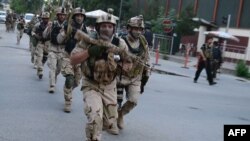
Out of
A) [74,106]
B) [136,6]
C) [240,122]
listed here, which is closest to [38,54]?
[74,106]

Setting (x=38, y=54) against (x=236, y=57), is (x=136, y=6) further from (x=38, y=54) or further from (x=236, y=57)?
(x=38, y=54)

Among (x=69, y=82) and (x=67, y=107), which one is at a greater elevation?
(x=69, y=82)

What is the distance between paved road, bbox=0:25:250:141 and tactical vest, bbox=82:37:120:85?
1.39m

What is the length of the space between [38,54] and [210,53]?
7719 mm

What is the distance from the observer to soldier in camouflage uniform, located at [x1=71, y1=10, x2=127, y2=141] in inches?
233

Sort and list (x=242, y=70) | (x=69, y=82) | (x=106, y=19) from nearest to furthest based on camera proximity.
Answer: (x=106, y=19) → (x=69, y=82) → (x=242, y=70)

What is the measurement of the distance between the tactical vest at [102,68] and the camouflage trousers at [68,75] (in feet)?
9.32

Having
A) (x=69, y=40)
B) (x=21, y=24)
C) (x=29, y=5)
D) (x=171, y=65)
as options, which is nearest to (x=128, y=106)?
(x=69, y=40)

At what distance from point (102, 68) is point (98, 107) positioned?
18.4 inches

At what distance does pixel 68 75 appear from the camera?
919 centimetres

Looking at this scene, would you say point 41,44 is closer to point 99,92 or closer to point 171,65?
point 99,92

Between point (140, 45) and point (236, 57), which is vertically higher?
point (140, 45)

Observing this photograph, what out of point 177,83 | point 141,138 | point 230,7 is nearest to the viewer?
point 141,138

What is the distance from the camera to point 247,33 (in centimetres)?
3519
